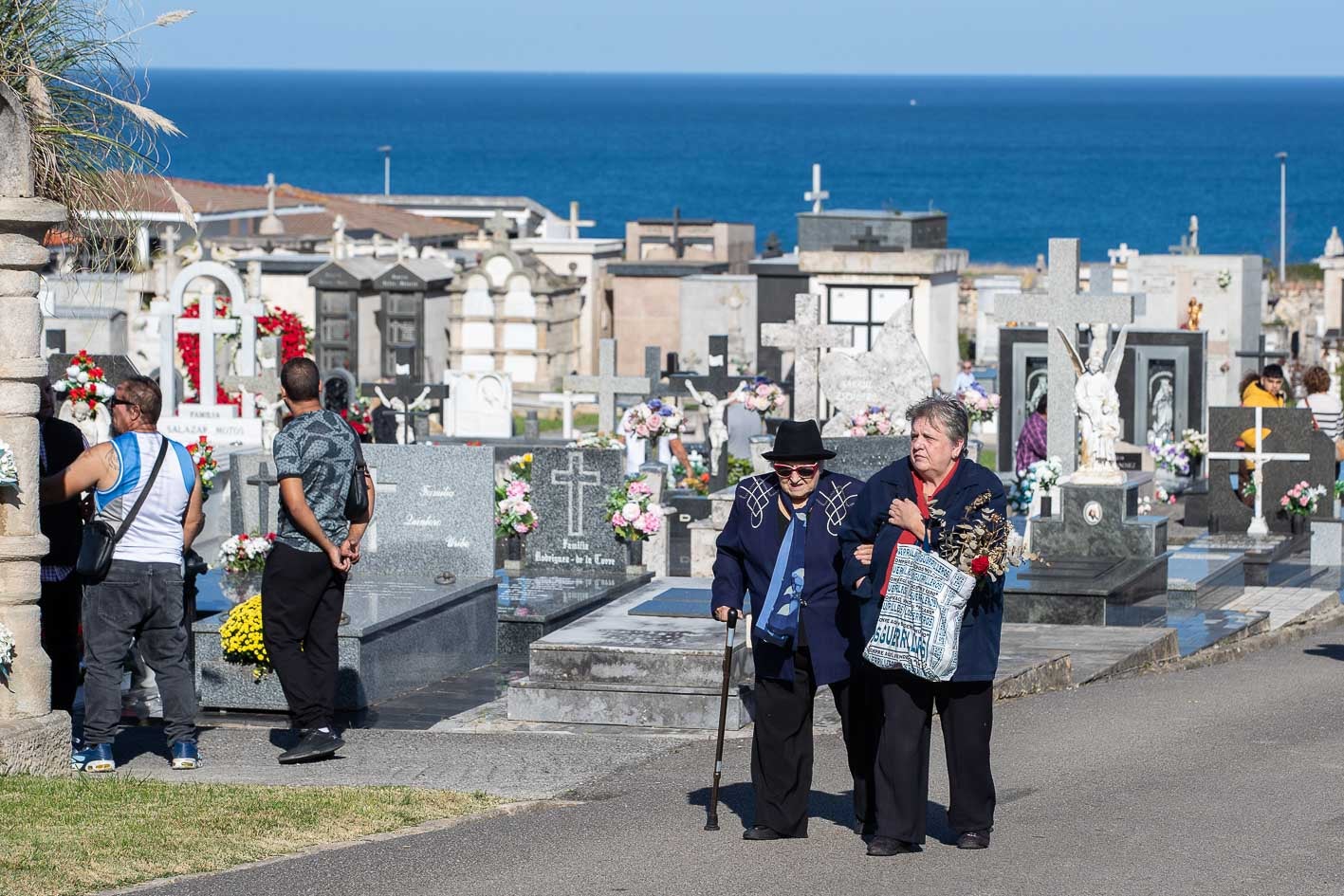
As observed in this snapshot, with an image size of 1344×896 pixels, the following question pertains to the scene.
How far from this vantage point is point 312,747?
8.26 meters

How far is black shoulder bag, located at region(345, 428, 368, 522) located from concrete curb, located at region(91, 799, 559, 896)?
5.01ft

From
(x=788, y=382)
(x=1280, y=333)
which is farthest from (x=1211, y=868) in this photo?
(x=1280, y=333)

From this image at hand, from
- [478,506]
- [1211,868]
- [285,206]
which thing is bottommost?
[1211,868]

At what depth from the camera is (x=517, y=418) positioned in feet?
91.5

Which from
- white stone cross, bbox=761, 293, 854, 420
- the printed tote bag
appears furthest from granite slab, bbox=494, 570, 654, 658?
white stone cross, bbox=761, 293, 854, 420

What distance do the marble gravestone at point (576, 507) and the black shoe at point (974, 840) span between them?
6419mm

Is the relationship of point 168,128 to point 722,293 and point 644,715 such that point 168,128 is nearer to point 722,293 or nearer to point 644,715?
point 644,715

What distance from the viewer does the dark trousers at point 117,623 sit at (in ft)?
26.4

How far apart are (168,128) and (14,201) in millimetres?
633

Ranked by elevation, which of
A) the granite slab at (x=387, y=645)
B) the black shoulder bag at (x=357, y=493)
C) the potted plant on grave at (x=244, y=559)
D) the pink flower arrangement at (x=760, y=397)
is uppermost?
the pink flower arrangement at (x=760, y=397)

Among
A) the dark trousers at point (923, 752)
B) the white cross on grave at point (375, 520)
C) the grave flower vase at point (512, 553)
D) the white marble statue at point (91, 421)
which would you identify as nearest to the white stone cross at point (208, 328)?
the white marble statue at point (91, 421)

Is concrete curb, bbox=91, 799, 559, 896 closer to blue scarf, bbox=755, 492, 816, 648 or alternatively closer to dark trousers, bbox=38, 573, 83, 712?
blue scarf, bbox=755, 492, 816, 648

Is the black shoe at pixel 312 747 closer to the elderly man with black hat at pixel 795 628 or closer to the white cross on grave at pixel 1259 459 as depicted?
the elderly man with black hat at pixel 795 628

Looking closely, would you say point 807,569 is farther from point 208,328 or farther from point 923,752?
point 208,328
